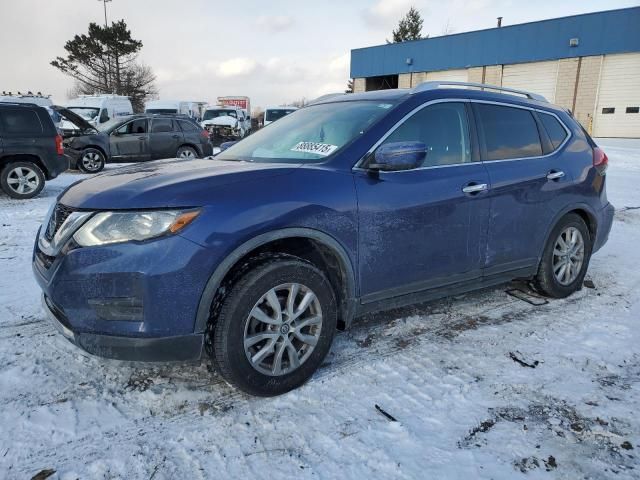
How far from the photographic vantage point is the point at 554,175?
3.95 metres

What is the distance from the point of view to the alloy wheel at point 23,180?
8984 millimetres

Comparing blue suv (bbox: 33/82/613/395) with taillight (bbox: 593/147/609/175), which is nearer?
blue suv (bbox: 33/82/613/395)

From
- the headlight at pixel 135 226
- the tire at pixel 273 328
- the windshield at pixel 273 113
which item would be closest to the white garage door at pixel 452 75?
the windshield at pixel 273 113

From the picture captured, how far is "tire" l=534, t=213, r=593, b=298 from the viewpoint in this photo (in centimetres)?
411

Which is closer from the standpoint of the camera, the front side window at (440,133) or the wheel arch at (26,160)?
the front side window at (440,133)

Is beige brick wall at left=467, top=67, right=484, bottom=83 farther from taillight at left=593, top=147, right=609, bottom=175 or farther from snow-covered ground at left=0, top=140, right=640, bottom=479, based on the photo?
snow-covered ground at left=0, top=140, right=640, bottom=479

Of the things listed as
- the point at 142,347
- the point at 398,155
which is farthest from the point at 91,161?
the point at 398,155

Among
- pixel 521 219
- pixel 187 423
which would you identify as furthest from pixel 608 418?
pixel 187 423

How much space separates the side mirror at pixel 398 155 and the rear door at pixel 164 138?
12442 millimetres

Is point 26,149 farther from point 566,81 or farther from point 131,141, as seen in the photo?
point 566,81

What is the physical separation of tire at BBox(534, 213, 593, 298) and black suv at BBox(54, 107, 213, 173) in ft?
40.0

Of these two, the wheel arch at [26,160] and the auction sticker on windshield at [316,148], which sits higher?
the auction sticker on windshield at [316,148]

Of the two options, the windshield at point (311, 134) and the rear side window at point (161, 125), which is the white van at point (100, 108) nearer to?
the rear side window at point (161, 125)

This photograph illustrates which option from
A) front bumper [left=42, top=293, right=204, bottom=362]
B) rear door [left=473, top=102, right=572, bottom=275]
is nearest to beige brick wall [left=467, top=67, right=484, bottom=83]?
rear door [left=473, top=102, right=572, bottom=275]
